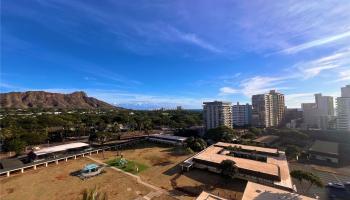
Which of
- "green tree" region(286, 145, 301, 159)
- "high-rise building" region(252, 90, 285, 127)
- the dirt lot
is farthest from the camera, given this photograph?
"high-rise building" region(252, 90, 285, 127)

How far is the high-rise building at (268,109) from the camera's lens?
109312 millimetres

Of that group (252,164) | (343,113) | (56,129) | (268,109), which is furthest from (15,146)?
(343,113)

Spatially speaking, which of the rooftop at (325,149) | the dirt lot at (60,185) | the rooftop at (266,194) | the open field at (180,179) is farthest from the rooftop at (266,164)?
the dirt lot at (60,185)

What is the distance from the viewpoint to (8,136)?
196 ft

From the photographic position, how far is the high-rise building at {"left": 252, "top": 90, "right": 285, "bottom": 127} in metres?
109

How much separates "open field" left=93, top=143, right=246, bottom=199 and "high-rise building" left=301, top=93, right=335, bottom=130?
3511 inches

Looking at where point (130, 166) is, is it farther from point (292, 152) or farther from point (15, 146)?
point (292, 152)

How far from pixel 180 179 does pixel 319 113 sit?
358 feet

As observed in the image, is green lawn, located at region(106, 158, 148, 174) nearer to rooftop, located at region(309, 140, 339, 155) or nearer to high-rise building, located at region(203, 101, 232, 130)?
rooftop, located at region(309, 140, 339, 155)

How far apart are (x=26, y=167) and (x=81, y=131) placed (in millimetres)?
40282

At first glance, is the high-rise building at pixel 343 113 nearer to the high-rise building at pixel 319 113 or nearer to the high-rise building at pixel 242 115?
the high-rise building at pixel 319 113

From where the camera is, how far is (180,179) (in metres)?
37.7

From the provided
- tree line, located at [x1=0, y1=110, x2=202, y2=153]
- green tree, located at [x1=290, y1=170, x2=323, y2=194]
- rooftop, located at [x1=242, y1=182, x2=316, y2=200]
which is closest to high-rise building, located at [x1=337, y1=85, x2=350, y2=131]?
tree line, located at [x1=0, y1=110, x2=202, y2=153]

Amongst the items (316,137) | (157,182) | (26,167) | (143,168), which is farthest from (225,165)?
(316,137)
